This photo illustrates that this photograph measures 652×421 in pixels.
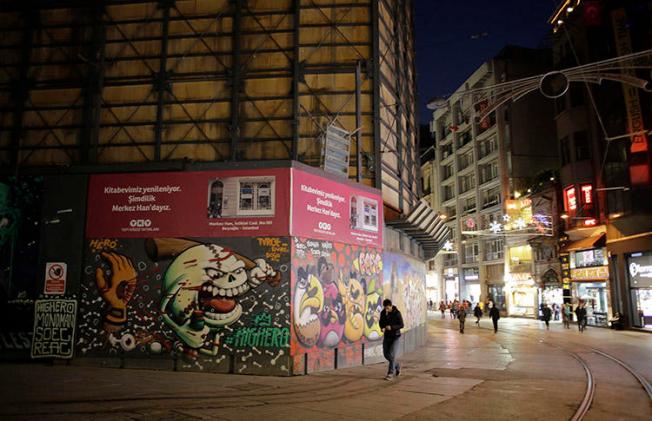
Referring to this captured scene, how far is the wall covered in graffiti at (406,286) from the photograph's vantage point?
658 inches

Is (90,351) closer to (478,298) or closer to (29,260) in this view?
(29,260)

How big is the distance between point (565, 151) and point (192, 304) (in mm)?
30906

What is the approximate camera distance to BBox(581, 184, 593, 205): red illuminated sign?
3278 centimetres

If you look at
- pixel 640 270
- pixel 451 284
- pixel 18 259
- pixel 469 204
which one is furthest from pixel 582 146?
pixel 18 259

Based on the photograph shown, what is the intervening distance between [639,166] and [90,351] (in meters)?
27.0

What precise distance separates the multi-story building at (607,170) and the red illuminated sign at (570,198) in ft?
0.22

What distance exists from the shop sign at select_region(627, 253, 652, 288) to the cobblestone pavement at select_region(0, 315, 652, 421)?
51.9 feet

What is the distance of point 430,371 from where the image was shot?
13055mm

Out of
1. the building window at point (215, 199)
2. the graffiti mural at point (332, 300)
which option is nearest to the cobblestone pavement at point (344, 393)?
the graffiti mural at point (332, 300)

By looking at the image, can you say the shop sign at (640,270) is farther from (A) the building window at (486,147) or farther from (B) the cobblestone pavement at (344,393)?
(A) the building window at (486,147)

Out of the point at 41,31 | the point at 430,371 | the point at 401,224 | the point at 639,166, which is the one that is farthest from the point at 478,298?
the point at 41,31

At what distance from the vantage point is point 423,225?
62.1 feet

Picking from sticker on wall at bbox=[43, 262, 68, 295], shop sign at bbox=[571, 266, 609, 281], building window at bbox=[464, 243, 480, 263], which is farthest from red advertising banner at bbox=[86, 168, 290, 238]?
building window at bbox=[464, 243, 480, 263]

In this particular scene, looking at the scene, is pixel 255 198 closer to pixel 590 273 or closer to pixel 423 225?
pixel 423 225
